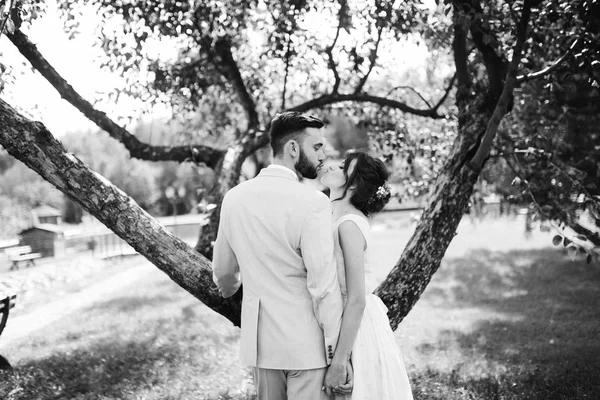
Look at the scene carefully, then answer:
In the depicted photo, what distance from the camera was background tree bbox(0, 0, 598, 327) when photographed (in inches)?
148

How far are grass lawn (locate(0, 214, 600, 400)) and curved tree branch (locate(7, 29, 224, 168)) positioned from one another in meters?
2.56

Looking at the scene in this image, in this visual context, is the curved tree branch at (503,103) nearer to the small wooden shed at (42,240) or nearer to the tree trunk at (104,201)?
the tree trunk at (104,201)

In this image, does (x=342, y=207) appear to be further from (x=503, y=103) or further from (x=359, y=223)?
(x=503, y=103)

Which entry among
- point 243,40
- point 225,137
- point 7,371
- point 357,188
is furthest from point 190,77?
point 357,188

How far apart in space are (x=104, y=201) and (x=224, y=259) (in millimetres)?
1194

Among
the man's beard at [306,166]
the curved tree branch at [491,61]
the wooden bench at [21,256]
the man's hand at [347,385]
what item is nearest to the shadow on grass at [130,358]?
the man's hand at [347,385]

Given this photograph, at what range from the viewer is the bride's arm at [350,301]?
2.73m

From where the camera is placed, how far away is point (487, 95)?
5.35m

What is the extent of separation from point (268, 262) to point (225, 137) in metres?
8.87

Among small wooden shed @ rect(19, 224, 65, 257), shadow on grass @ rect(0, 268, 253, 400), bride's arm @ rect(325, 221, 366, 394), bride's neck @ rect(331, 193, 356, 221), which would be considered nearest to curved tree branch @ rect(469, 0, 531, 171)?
bride's neck @ rect(331, 193, 356, 221)

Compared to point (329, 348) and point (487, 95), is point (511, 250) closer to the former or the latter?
point (487, 95)

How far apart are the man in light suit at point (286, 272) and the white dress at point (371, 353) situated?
23 centimetres

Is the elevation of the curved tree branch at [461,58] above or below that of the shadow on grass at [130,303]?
above

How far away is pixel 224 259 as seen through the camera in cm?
302
